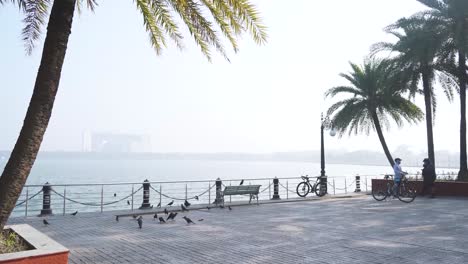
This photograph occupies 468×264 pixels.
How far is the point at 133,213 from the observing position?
13836mm

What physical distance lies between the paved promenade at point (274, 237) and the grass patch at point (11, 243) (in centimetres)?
118

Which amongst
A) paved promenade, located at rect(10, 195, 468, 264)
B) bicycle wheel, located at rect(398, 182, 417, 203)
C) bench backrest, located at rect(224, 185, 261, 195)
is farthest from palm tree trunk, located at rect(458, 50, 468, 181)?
bench backrest, located at rect(224, 185, 261, 195)

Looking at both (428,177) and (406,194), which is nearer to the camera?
(406,194)

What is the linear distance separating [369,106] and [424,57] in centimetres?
846

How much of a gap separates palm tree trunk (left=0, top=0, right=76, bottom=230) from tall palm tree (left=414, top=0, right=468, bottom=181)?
68.3ft

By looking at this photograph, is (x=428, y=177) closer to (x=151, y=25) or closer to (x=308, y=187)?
(x=308, y=187)

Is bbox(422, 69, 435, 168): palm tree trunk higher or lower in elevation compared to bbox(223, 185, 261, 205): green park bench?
higher

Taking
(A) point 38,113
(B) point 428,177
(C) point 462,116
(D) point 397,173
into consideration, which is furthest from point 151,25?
(C) point 462,116

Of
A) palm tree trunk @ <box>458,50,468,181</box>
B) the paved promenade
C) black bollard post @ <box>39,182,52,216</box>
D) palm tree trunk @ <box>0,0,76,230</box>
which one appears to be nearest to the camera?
palm tree trunk @ <box>0,0,76,230</box>

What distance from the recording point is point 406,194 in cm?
1805

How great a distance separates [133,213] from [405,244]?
8.77 meters

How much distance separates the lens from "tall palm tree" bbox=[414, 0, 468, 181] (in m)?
21.5

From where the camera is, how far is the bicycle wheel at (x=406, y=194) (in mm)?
17859

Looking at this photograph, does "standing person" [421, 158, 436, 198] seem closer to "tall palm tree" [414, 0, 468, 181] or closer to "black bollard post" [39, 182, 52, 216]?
"tall palm tree" [414, 0, 468, 181]
